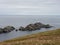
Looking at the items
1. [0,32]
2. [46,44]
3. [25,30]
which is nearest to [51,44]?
[46,44]

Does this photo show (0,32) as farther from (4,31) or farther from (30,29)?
(30,29)

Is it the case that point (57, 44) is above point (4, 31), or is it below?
above

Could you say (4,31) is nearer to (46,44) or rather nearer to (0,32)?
(0,32)

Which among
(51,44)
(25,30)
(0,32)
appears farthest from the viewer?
(25,30)

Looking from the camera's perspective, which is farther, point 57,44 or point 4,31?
point 4,31

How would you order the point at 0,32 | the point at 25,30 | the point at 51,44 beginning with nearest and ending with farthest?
1. the point at 51,44
2. the point at 0,32
3. the point at 25,30

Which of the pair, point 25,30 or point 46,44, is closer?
point 46,44

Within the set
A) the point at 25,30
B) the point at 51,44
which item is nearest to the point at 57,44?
the point at 51,44

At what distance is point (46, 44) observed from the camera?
19.3 meters

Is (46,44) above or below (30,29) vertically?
above

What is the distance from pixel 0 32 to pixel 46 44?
4888 inches

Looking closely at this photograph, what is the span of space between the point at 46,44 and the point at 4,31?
128 m

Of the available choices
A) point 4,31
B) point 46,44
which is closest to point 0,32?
point 4,31

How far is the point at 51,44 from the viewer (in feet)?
62.9
